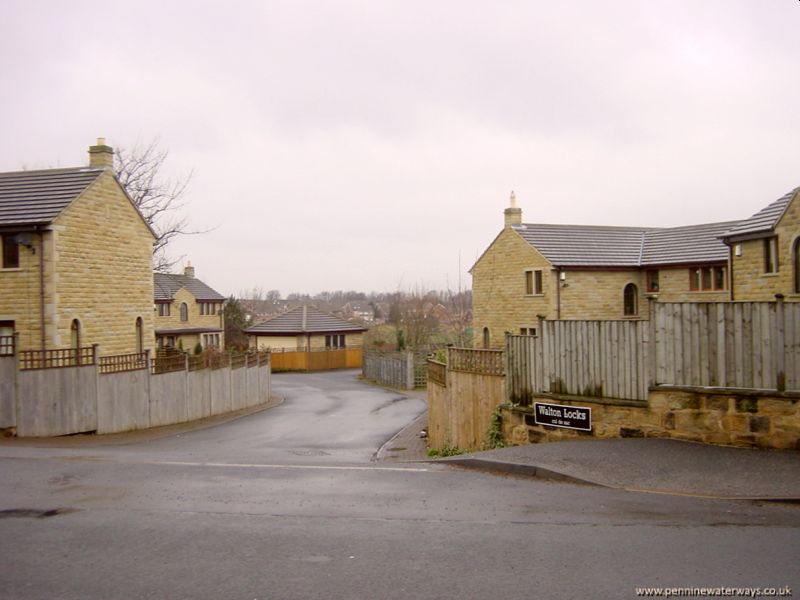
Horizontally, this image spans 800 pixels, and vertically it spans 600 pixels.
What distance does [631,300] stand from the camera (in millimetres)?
34594

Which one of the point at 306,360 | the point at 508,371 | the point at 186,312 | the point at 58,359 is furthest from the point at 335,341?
the point at 508,371

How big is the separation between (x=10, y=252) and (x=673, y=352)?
19.7m

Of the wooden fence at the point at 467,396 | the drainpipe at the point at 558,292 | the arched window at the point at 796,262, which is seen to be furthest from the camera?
the drainpipe at the point at 558,292

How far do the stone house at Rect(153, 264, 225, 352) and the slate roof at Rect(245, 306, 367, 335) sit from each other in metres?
3.20

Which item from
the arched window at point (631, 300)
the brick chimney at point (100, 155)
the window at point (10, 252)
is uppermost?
the brick chimney at point (100, 155)

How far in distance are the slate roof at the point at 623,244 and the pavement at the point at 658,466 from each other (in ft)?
72.0

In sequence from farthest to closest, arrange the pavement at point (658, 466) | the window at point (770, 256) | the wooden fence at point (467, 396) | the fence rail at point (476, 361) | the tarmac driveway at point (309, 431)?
the window at point (770, 256) < the tarmac driveway at point (309, 431) < the wooden fence at point (467, 396) < the fence rail at point (476, 361) < the pavement at point (658, 466)

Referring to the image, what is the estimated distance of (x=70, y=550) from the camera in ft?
22.6

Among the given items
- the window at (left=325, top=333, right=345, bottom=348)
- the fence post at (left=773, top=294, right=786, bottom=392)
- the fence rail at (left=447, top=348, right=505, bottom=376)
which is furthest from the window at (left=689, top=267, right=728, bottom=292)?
the window at (left=325, top=333, right=345, bottom=348)

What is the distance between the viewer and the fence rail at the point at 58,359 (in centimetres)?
1829

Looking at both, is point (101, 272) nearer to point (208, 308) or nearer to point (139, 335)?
point (139, 335)

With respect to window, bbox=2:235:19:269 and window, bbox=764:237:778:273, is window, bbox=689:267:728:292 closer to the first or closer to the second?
window, bbox=764:237:778:273

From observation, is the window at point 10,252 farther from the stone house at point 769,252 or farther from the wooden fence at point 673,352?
the stone house at point 769,252

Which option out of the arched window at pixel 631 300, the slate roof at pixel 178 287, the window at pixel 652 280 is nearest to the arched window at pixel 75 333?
the arched window at pixel 631 300
